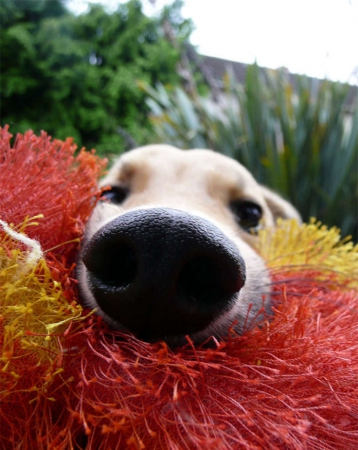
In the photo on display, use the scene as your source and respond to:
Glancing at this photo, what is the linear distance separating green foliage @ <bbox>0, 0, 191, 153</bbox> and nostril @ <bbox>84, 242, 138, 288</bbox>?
8.85 metres

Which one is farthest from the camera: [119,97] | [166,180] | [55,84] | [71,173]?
[119,97]

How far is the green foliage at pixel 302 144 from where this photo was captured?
3.23m

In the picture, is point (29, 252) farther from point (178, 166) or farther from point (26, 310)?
point (178, 166)

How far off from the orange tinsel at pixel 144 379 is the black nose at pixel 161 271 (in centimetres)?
5

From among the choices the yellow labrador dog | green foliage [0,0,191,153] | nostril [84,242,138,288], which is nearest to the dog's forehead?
the yellow labrador dog

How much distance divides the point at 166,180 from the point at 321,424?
137cm

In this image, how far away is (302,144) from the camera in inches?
134

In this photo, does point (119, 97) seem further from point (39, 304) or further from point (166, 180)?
point (39, 304)

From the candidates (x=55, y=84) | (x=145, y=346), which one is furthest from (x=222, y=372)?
(x=55, y=84)

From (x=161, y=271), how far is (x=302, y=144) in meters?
2.96

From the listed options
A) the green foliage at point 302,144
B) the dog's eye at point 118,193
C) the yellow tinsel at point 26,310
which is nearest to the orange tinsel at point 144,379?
the yellow tinsel at point 26,310

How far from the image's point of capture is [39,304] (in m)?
0.73

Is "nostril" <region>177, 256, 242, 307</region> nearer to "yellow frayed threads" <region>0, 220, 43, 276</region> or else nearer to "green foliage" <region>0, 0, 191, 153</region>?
"yellow frayed threads" <region>0, 220, 43, 276</region>

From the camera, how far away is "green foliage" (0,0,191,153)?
984 centimetres
